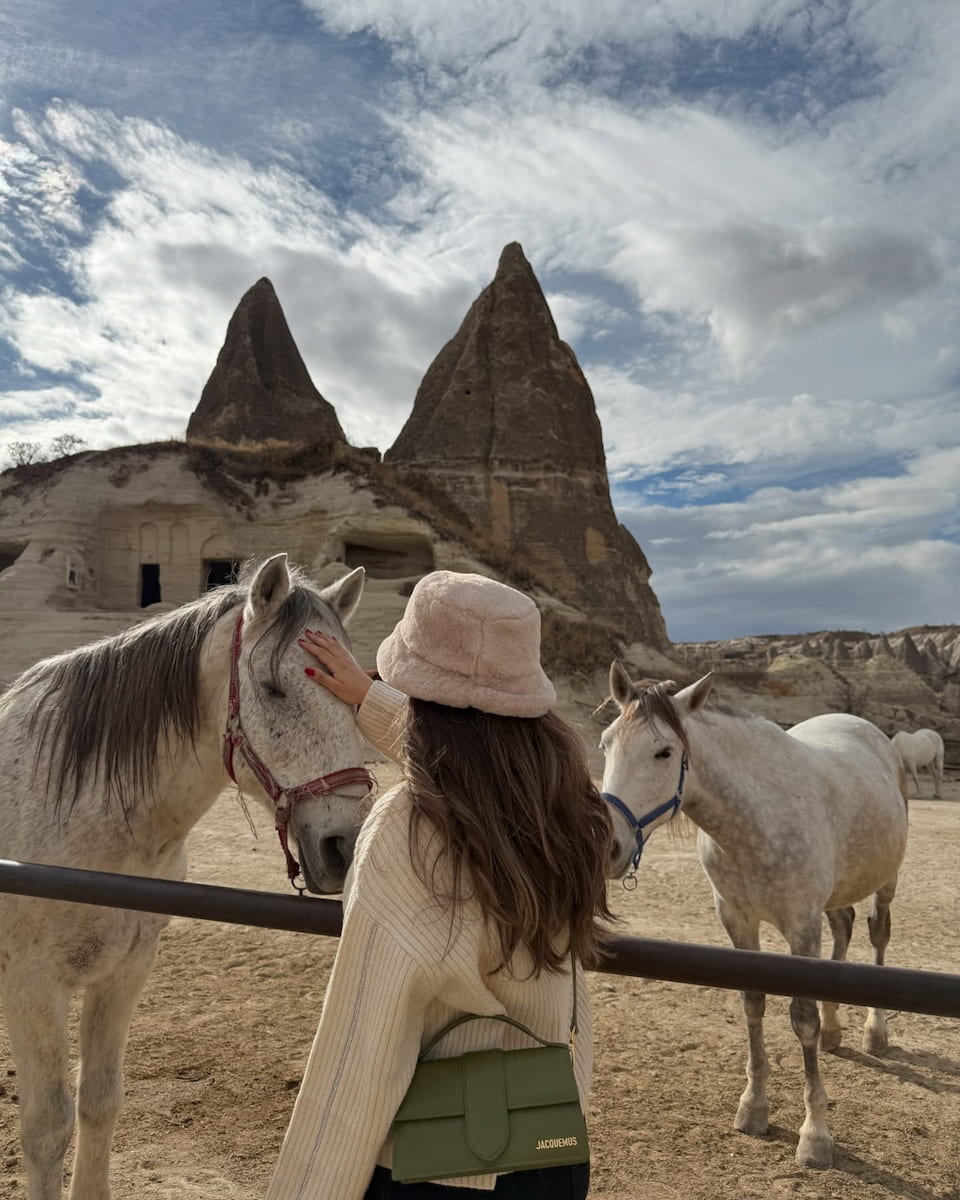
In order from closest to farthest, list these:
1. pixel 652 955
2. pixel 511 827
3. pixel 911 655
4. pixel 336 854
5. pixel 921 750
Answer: pixel 511 827
pixel 652 955
pixel 336 854
pixel 921 750
pixel 911 655

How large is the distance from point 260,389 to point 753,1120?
46.2 m

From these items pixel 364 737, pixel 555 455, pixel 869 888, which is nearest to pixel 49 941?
pixel 364 737

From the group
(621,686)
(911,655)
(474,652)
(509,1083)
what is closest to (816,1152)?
(621,686)

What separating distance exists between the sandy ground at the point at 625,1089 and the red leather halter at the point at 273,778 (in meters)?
1.91

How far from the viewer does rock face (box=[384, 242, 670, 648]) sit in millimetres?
37438

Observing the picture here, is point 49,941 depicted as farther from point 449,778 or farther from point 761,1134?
point 761,1134

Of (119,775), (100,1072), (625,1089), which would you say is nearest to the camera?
(119,775)

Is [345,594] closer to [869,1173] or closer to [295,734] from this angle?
[295,734]

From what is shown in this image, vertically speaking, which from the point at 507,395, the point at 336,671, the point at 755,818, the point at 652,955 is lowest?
the point at 755,818

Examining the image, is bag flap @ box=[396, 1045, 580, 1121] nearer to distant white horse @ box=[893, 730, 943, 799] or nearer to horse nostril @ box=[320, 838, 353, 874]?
horse nostril @ box=[320, 838, 353, 874]

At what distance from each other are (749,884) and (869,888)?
49.8 inches

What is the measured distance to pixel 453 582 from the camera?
1488 mm

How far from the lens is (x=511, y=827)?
4.53 ft

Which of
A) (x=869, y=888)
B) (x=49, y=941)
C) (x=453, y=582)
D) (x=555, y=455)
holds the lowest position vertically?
(x=869, y=888)
